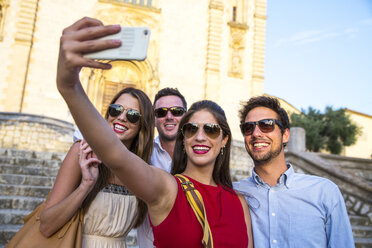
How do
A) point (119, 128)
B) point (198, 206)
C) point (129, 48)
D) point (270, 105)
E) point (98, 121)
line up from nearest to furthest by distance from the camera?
1. point (129, 48)
2. point (98, 121)
3. point (198, 206)
4. point (119, 128)
5. point (270, 105)

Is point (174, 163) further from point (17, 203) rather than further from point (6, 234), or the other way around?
point (17, 203)

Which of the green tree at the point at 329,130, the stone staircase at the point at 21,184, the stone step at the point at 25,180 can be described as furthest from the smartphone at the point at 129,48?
the green tree at the point at 329,130

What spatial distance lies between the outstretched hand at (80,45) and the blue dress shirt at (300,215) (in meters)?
1.65

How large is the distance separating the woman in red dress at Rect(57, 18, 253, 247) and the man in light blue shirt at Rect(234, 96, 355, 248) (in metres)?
0.19

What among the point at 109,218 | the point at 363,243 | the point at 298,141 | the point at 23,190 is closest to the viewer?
the point at 109,218

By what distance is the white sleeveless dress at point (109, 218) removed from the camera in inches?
78.7

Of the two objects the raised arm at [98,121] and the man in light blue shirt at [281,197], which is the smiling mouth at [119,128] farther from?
the man in light blue shirt at [281,197]

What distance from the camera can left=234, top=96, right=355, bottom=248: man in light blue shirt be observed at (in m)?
1.98

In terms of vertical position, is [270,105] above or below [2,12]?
below

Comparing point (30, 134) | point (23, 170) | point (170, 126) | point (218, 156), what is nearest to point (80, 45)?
point (218, 156)

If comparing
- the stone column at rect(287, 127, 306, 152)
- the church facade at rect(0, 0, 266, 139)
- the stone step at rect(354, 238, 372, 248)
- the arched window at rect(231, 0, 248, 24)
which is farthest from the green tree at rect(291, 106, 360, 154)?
the stone step at rect(354, 238, 372, 248)

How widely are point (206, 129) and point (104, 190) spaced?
2.92 feet

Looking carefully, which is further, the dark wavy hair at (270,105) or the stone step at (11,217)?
the stone step at (11,217)

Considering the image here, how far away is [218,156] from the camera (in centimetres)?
231
